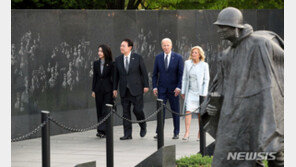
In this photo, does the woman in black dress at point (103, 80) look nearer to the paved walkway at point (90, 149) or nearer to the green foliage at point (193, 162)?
the paved walkway at point (90, 149)

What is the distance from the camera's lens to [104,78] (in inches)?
617

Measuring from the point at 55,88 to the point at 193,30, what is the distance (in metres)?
5.05

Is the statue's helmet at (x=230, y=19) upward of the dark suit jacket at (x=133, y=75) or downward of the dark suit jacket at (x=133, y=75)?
upward

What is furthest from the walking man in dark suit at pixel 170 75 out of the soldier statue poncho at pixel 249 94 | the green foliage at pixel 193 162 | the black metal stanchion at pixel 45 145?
the soldier statue poncho at pixel 249 94

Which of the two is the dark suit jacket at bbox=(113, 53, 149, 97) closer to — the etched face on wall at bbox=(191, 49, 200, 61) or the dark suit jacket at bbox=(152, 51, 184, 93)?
the dark suit jacket at bbox=(152, 51, 184, 93)

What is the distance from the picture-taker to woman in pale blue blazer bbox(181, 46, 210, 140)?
14.9 m

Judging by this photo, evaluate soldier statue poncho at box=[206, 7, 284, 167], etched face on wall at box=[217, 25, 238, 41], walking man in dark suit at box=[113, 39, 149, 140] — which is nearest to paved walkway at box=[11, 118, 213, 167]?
walking man in dark suit at box=[113, 39, 149, 140]

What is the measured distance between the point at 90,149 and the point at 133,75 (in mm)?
2046

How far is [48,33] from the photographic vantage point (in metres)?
16.2

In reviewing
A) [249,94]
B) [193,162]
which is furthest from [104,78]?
[249,94]

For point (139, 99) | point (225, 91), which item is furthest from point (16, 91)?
point (225, 91)

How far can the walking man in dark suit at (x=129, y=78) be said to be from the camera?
15367 millimetres

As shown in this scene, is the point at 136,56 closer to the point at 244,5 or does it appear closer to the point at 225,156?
the point at 225,156

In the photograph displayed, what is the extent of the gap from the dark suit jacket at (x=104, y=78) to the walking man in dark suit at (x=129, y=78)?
0.21m
